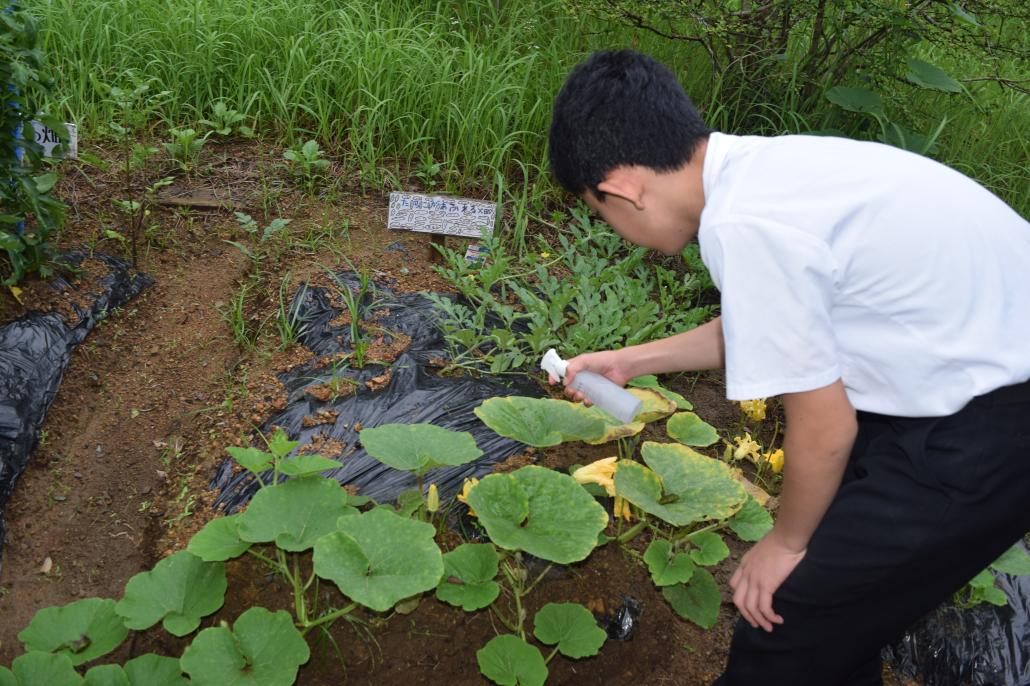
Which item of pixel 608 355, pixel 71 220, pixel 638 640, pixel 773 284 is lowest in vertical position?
pixel 638 640

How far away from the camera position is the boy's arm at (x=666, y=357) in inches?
70.9

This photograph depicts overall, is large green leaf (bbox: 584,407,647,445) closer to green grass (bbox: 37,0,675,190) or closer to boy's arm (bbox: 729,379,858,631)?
boy's arm (bbox: 729,379,858,631)

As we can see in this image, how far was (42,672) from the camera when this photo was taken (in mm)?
A: 1604

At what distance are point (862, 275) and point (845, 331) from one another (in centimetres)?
11

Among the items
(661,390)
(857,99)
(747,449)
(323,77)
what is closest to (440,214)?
(661,390)

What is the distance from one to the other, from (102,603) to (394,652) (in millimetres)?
623

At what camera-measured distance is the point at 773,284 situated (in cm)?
123

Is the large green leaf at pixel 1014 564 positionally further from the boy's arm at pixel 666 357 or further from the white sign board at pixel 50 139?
the white sign board at pixel 50 139

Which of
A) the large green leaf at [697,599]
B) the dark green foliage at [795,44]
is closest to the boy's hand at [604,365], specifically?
the large green leaf at [697,599]

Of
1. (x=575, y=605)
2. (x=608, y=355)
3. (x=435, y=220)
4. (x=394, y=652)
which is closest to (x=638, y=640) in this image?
(x=575, y=605)

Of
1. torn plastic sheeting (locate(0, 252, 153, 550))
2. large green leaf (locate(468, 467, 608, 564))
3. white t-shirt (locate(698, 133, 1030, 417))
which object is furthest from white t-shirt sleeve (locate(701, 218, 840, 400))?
torn plastic sheeting (locate(0, 252, 153, 550))

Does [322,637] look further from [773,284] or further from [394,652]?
[773,284]

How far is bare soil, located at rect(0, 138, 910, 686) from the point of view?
200cm

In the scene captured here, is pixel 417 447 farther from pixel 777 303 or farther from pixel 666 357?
pixel 777 303
